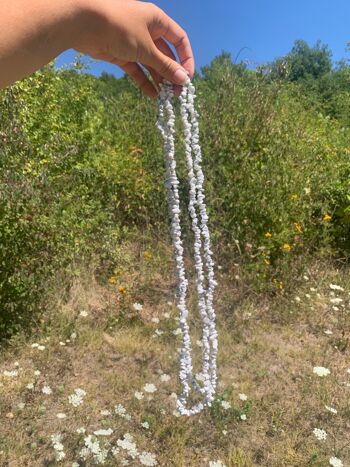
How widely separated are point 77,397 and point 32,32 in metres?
1.96

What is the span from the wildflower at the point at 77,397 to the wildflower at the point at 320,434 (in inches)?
47.0

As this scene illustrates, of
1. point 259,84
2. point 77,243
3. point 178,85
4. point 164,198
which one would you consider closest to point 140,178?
point 164,198

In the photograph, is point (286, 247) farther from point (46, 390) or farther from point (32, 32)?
point (32, 32)

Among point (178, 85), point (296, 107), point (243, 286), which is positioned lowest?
point (243, 286)

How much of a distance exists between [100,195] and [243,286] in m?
1.58

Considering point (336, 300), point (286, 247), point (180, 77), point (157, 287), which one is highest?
point (180, 77)

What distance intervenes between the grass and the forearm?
5.79 ft

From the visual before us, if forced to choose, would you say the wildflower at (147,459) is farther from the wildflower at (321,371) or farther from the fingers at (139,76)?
the fingers at (139,76)

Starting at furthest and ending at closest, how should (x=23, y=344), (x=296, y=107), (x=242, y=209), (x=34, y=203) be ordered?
1. (x=296, y=107)
2. (x=242, y=209)
3. (x=23, y=344)
4. (x=34, y=203)

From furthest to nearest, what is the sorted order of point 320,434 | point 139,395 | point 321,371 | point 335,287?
1. point 335,287
2. point 321,371
3. point 139,395
4. point 320,434

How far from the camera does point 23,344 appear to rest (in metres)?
2.82

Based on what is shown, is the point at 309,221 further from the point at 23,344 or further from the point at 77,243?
the point at 23,344

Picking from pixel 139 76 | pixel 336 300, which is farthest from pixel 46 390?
pixel 336 300

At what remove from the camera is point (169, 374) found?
2654 mm
